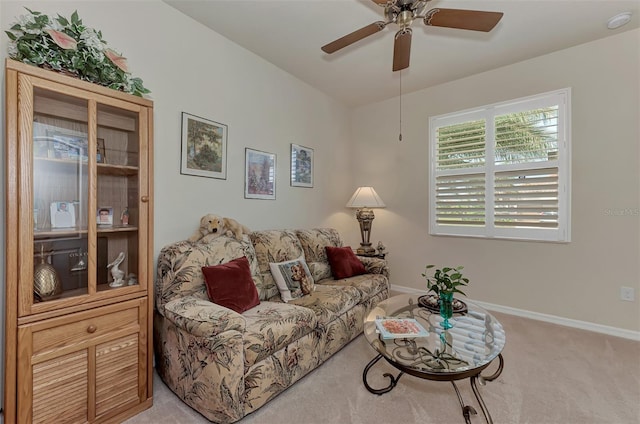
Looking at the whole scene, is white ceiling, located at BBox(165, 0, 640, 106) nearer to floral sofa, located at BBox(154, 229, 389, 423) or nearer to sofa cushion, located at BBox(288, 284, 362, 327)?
floral sofa, located at BBox(154, 229, 389, 423)

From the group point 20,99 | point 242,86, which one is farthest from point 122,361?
point 242,86

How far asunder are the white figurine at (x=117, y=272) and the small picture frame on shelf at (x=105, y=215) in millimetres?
212

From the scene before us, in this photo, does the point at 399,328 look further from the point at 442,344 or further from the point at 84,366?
the point at 84,366

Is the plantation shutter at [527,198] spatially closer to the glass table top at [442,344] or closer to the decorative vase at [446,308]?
the glass table top at [442,344]

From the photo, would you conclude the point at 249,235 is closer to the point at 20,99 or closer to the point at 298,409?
the point at 298,409

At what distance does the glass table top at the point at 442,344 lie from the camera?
1410 mm

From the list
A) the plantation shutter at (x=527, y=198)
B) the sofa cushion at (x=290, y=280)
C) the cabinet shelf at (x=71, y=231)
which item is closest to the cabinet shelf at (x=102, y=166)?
the cabinet shelf at (x=71, y=231)

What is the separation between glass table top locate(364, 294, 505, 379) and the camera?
4.63 ft

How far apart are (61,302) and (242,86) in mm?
2249

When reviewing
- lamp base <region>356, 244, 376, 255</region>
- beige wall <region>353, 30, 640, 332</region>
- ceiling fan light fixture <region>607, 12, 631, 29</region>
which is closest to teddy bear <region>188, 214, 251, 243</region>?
lamp base <region>356, 244, 376, 255</region>

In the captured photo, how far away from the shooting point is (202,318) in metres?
1.52

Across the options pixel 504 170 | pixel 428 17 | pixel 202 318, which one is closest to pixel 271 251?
pixel 202 318

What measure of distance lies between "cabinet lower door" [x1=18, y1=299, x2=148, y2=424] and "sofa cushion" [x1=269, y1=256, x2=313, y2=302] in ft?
3.33

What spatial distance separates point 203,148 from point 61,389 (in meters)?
1.79
